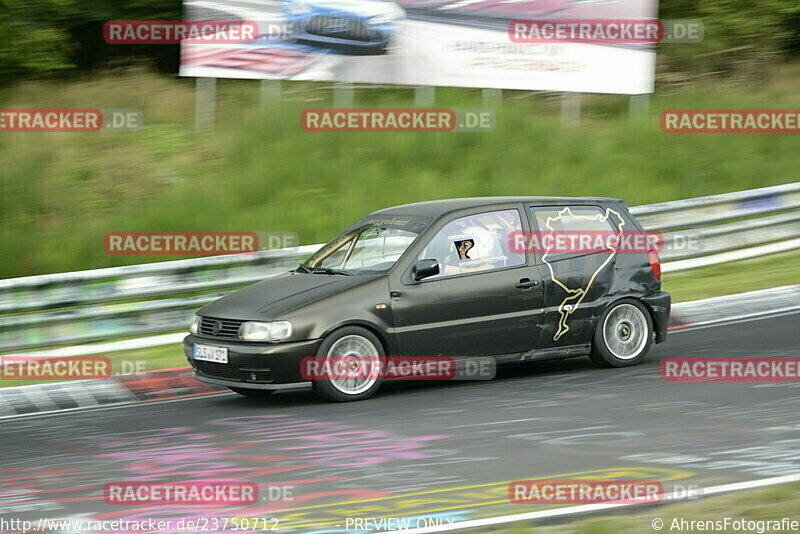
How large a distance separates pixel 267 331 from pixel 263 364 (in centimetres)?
27

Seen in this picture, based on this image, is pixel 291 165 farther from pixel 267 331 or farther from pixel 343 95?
pixel 267 331

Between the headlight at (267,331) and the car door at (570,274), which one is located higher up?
the car door at (570,274)

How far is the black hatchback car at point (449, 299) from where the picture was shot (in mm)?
8945

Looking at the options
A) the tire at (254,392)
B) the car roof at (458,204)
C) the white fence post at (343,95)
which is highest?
the white fence post at (343,95)

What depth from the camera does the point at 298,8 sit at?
1948cm

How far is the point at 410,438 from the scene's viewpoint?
7.68 meters

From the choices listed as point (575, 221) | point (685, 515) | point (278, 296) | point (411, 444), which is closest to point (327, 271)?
point (278, 296)

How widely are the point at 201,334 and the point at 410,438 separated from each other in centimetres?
258

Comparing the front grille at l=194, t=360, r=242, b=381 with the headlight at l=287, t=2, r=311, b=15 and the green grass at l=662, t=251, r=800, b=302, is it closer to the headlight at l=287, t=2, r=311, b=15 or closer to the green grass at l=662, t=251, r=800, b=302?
the green grass at l=662, t=251, r=800, b=302

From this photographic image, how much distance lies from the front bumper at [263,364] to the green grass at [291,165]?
267 inches

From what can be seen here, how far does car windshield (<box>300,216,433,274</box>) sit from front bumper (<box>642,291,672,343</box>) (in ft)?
7.38

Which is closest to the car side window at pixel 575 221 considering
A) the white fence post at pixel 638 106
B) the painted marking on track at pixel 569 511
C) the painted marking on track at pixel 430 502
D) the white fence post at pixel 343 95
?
the painted marking on track at pixel 430 502

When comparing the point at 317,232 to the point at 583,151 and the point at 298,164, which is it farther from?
the point at 583,151

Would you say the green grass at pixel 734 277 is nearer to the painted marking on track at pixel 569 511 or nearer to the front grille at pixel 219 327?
the front grille at pixel 219 327
